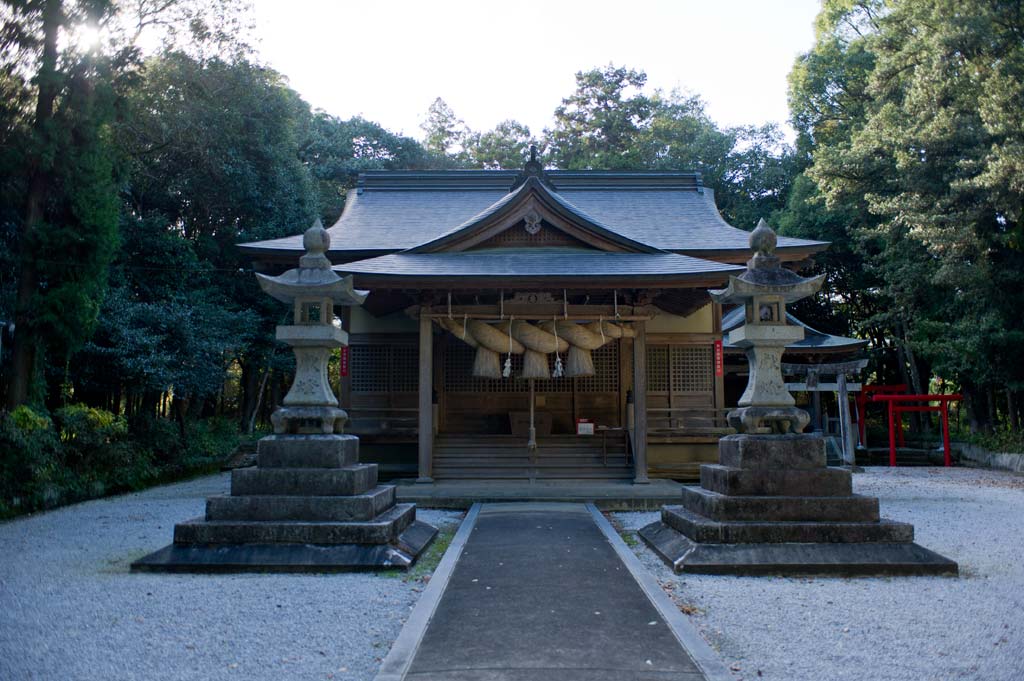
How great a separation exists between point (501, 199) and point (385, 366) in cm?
430

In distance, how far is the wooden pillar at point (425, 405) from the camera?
1161cm

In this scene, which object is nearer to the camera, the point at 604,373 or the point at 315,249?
the point at 315,249

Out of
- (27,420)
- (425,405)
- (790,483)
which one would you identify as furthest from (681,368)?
(27,420)

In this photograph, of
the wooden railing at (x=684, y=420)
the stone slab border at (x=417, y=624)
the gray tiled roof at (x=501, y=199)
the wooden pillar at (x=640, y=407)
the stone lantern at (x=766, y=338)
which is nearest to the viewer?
the stone slab border at (x=417, y=624)

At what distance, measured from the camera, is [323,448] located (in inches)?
278

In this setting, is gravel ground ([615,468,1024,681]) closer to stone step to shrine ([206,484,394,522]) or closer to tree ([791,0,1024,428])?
stone step to shrine ([206,484,394,522])

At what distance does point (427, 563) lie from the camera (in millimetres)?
6848

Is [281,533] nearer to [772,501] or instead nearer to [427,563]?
[427,563]

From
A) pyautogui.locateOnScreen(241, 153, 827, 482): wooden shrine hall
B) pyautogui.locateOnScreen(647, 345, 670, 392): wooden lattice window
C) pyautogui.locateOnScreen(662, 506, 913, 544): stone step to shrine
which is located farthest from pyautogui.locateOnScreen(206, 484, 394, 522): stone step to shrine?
pyautogui.locateOnScreen(647, 345, 670, 392): wooden lattice window

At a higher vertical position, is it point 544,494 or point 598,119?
point 598,119

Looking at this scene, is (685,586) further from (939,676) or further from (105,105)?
(105,105)

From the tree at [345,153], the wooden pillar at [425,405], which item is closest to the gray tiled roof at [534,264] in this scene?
the wooden pillar at [425,405]

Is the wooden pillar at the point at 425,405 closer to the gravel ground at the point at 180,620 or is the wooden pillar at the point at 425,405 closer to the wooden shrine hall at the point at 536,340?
the wooden shrine hall at the point at 536,340

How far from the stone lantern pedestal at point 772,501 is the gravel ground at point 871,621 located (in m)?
0.22
